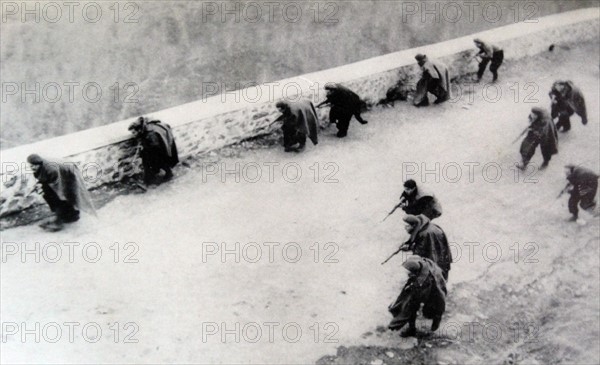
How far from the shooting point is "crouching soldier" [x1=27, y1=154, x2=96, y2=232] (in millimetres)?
6652

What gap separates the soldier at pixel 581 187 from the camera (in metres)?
7.66

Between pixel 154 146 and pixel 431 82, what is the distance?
5527mm

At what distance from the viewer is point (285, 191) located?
8.15m

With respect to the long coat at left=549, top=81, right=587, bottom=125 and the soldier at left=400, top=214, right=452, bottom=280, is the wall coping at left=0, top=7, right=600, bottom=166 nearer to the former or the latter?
the long coat at left=549, top=81, right=587, bottom=125

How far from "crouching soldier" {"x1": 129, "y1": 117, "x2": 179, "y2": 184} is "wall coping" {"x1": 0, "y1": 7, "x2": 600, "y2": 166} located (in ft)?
0.92

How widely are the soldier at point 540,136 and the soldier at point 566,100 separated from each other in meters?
0.95

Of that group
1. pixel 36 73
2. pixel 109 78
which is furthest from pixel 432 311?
pixel 36 73

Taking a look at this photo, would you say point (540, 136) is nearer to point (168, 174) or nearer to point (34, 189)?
point (168, 174)

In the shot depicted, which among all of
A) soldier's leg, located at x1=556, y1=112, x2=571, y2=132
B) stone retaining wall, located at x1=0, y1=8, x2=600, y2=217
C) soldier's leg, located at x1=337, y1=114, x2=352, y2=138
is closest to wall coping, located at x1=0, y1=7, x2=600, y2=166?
stone retaining wall, located at x1=0, y1=8, x2=600, y2=217

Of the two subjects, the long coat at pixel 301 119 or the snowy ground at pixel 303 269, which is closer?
the snowy ground at pixel 303 269
